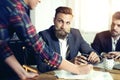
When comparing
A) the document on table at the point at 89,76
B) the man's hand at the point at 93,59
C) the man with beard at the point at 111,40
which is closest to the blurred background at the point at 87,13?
the man with beard at the point at 111,40

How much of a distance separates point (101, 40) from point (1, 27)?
6.76ft

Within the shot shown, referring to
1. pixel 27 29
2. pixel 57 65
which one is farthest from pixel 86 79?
pixel 27 29

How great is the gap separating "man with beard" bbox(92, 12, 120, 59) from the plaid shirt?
1811mm

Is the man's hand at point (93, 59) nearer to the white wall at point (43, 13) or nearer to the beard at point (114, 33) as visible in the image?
the beard at point (114, 33)

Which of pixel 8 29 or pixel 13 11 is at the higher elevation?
pixel 13 11

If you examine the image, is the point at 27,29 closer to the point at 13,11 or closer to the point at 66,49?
the point at 13,11

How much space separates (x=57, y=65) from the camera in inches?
71.9

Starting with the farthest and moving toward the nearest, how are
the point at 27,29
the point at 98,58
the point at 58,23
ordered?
the point at 58,23 < the point at 98,58 < the point at 27,29

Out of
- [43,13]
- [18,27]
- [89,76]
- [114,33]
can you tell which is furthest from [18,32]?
[43,13]

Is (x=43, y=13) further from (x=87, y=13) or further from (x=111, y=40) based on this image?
(x=111, y=40)

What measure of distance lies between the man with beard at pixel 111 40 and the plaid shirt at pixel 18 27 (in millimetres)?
1811

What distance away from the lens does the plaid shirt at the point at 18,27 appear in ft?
5.54

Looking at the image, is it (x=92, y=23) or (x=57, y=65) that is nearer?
(x=57, y=65)

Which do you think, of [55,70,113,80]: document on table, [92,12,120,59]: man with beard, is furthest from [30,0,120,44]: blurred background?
[55,70,113,80]: document on table
